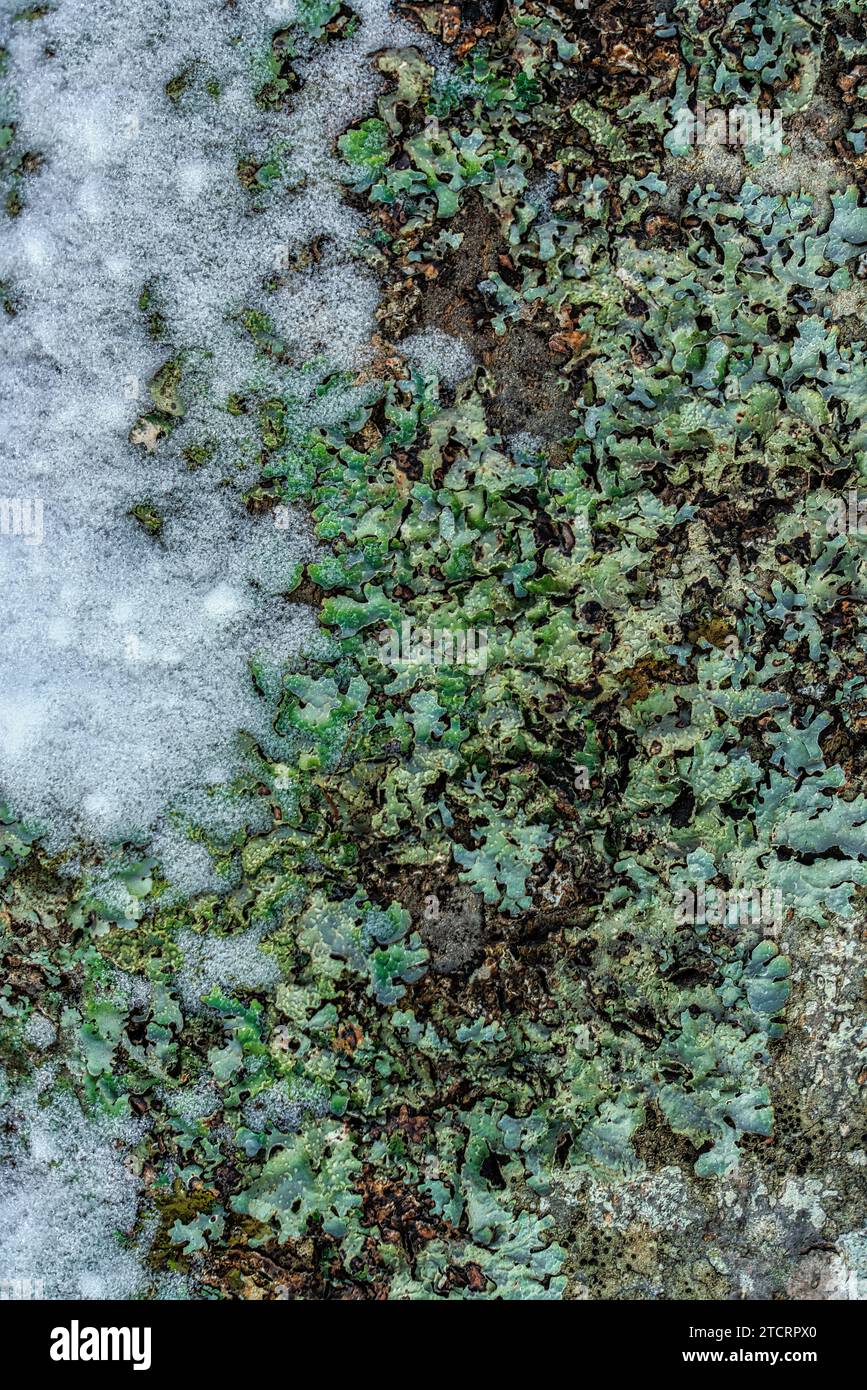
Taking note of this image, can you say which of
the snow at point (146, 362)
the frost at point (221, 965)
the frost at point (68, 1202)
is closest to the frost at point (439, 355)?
the snow at point (146, 362)

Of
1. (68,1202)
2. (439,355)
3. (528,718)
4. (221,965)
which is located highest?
(439,355)

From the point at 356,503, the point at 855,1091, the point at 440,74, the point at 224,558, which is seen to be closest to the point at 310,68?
the point at 440,74

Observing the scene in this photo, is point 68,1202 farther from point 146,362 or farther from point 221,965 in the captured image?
point 146,362

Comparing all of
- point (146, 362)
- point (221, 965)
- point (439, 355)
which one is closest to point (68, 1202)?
point (221, 965)

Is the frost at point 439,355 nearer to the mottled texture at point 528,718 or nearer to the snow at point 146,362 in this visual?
the mottled texture at point 528,718

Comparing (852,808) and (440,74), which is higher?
(440,74)

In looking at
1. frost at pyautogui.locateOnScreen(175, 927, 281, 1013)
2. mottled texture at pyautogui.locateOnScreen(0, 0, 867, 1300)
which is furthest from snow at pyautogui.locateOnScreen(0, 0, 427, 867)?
frost at pyautogui.locateOnScreen(175, 927, 281, 1013)

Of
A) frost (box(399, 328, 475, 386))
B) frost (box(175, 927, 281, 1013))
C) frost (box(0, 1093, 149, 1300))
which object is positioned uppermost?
frost (box(399, 328, 475, 386))

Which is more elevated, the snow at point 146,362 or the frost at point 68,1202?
the snow at point 146,362

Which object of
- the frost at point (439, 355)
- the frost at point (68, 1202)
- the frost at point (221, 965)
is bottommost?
the frost at point (68, 1202)

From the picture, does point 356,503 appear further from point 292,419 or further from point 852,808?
point 852,808

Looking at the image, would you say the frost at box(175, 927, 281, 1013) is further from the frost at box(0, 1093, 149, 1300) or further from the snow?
the frost at box(0, 1093, 149, 1300)
